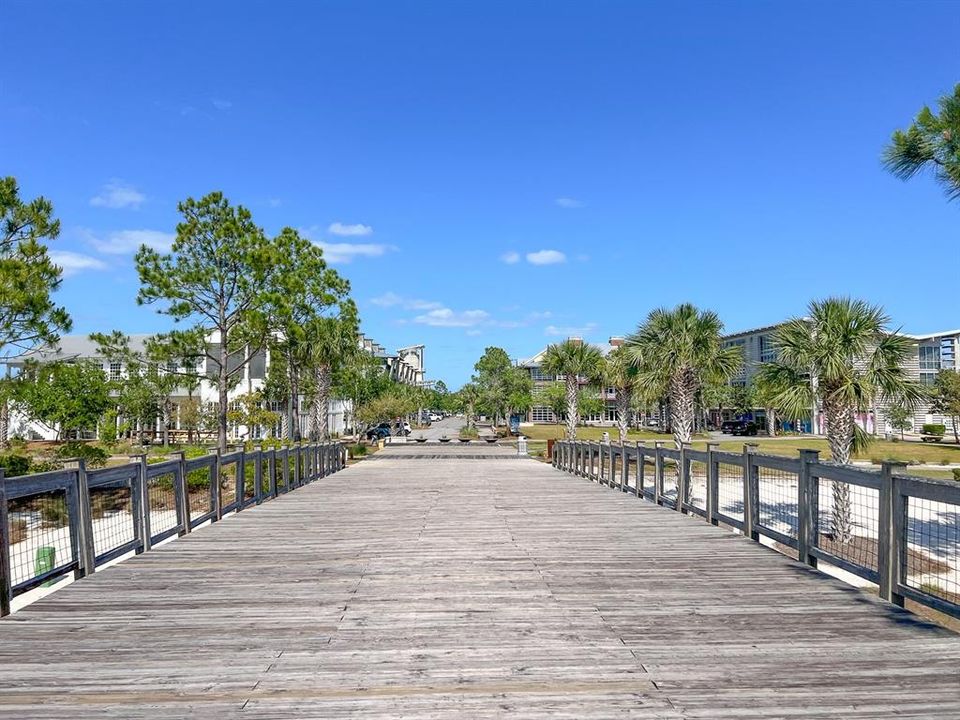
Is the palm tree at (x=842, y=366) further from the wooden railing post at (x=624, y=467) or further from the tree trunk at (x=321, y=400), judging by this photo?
the tree trunk at (x=321, y=400)

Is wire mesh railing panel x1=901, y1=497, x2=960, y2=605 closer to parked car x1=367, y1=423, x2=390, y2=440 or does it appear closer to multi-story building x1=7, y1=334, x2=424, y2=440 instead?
multi-story building x1=7, y1=334, x2=424, y2=440

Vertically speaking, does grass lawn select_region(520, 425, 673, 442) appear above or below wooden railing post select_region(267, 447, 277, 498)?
below

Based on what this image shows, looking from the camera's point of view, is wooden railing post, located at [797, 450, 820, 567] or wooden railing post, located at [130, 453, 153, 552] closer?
wooden railing post, located at [797, 450, 820, 567]

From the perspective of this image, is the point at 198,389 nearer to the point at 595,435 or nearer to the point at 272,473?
the point at 595,435

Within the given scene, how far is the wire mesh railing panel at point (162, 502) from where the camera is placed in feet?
27.6

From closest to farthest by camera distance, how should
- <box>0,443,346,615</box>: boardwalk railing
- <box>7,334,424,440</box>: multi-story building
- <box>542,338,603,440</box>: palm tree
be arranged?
1. <box>0,443,346,615</box>: boardwalk railing
2. <box>542,338,603,440</box>: palm tree
3. <box>7,334,424,440</box>: multi-story building

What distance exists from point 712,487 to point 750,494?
1.28 m

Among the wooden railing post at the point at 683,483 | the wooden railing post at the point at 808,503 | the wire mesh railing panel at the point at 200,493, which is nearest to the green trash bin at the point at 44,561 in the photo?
the wire mesh railing panel at the point at 200,493

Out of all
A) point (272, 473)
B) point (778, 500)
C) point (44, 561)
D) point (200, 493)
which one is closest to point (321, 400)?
point (272, 473)

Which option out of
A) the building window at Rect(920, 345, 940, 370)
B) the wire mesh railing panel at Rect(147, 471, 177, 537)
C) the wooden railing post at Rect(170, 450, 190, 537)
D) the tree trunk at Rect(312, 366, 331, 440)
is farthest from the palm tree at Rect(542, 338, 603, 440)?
the building window at Rect(920, 345, 940, 370)

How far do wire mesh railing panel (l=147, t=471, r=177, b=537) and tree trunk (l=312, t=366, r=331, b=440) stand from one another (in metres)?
22.2

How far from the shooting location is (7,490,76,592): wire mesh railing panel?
659cm

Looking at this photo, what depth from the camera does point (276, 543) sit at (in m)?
8.59

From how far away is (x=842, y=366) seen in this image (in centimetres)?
1477
